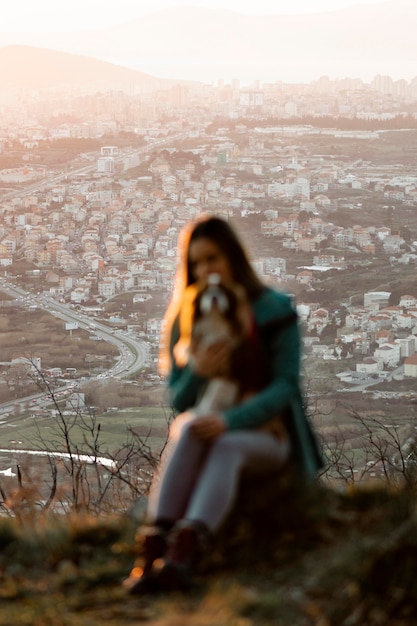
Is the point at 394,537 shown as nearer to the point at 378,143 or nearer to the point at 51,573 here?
the point at 51,573

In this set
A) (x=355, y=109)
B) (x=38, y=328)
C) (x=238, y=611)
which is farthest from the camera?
(x=355, y=109)

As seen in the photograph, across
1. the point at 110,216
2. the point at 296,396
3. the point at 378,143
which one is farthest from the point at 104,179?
the point at 296,396

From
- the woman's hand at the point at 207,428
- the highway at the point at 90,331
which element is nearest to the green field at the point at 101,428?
the highway at the point at 90,331

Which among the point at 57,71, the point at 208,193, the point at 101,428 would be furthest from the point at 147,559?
the point at 57,71

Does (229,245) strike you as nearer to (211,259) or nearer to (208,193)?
(211,259)

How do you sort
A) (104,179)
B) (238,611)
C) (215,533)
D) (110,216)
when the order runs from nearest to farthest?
(238,611) → (215,533) → (110,216) → (104,179)

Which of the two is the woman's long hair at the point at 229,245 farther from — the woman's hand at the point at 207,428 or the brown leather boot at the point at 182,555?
the brown leather boot at the point at 182,555

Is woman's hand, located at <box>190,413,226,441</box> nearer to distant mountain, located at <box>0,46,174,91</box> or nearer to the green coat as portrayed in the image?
the green coat

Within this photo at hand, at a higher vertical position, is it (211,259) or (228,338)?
(211,259)
